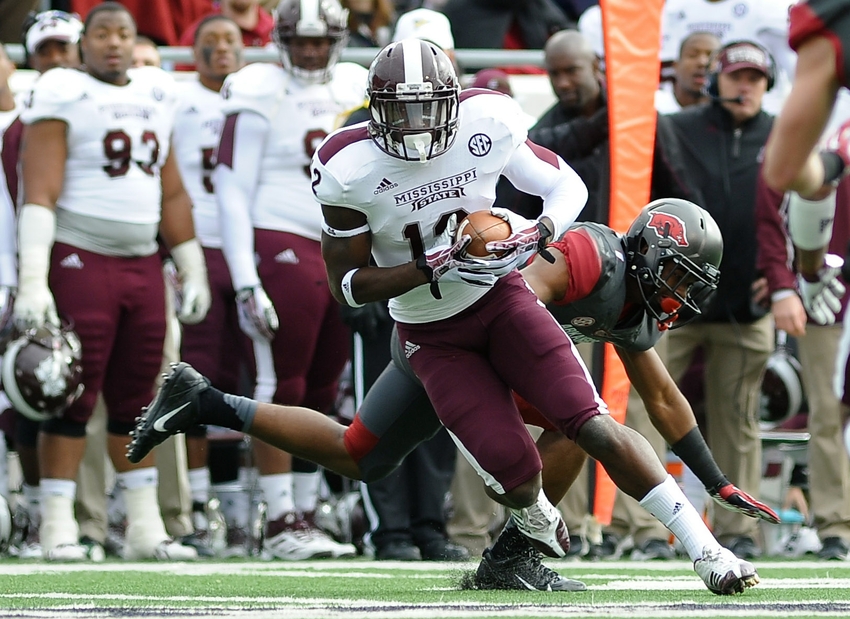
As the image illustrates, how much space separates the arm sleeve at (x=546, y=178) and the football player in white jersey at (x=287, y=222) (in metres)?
2.08

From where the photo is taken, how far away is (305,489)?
6.80m

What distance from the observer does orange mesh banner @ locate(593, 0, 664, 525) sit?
264 inches

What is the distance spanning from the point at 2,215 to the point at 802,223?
11.7 ft

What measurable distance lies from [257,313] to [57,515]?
1.16m

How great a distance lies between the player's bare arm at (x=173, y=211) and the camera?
6785 millimetres

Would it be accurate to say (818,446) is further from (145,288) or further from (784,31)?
(145,288)

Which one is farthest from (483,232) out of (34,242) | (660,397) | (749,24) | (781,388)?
(749,24)

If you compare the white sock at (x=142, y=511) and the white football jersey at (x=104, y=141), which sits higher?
the white football jersey at (x=104, y=141)

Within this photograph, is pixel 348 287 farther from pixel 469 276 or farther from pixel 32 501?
pixel 32 501

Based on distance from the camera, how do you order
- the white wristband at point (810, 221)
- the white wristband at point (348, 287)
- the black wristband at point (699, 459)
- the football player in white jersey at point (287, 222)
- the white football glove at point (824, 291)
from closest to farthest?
the white wristband at point (348, 287)
the black wristband at point (699, 459)
the white wristband at point (810, 221)
the white football glove at point (824, 291)
the football player in white jersey at point (287, 222)

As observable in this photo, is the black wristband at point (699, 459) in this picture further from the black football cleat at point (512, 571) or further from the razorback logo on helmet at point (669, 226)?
the razorback logo on helmet at point (669, 226)

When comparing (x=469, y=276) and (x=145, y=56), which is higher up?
(x=145, y=56)

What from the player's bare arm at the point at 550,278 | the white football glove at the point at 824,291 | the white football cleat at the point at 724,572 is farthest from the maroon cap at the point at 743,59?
the white football cleat at the point at 724,572

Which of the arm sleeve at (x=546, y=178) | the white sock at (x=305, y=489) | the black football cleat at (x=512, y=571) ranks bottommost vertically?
the white sock at (x=305, y=489)
